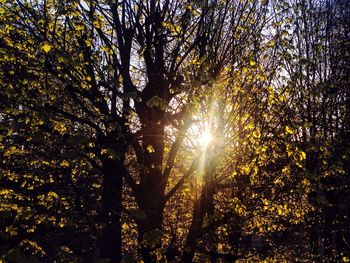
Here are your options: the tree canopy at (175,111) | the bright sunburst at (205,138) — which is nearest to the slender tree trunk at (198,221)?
the tree canopy at (175,111)

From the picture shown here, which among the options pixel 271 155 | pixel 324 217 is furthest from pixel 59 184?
pixel 324 217

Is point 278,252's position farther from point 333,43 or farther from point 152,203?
point 333,43

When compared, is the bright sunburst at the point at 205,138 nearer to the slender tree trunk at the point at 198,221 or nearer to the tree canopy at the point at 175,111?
the tree canopy at the point at 175,111

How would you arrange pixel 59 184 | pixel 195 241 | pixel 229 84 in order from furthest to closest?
1. pixel 59 184
2. pixel 229 84
3. pixel 195 241

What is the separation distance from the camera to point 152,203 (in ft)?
31.5

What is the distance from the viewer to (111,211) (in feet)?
36.1

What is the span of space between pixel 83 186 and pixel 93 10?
7891 mm

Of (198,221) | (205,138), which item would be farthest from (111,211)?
(205,138)

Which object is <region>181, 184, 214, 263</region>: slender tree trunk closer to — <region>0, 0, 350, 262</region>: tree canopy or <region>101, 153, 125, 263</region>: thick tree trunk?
<region>0, 0, 350, 262</region>: tree canopy

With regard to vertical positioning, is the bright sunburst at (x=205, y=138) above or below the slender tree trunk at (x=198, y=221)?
above

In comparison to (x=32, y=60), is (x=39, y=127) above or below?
below

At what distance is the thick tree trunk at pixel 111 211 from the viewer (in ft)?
35.7

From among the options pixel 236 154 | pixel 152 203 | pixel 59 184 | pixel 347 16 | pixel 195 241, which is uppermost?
pixel 347 16

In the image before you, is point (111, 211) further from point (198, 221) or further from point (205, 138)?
point (205, 138)
